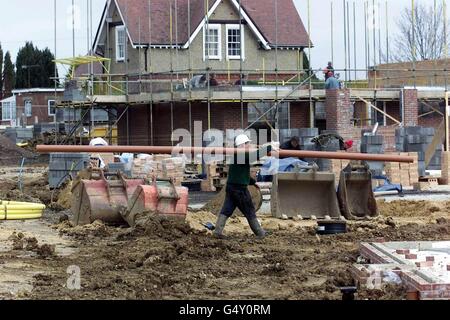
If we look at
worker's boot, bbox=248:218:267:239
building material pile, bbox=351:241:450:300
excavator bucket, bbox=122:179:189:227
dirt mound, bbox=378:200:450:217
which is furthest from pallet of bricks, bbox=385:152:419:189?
building material pile, bbox=351:241:450:300

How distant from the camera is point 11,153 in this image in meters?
50.6

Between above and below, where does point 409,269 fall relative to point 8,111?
below

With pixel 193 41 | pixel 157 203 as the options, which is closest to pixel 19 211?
pixel 157 203

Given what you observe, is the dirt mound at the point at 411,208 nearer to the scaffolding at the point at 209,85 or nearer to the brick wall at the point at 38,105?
the scaffolding at the point at 209,85

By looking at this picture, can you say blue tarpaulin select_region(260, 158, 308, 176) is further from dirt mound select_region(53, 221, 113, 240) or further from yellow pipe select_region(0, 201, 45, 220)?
dirt mound select_region(53, 221, 113, 240)

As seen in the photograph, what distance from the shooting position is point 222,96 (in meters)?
34.9

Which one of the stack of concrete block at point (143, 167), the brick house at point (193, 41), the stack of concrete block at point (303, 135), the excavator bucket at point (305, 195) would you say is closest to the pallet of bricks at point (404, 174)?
the stack of concrete block at point (303, 135)

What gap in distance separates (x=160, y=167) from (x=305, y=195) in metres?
5.79

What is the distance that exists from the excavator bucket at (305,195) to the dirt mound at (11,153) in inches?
1169

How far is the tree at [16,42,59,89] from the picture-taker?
Result: 8456 centimetres

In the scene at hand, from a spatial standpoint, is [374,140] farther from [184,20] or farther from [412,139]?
[184,20]

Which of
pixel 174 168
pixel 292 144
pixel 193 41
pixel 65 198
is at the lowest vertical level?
pixel 65 198

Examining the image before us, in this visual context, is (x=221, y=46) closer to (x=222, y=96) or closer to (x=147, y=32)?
(x=147, y=32)
